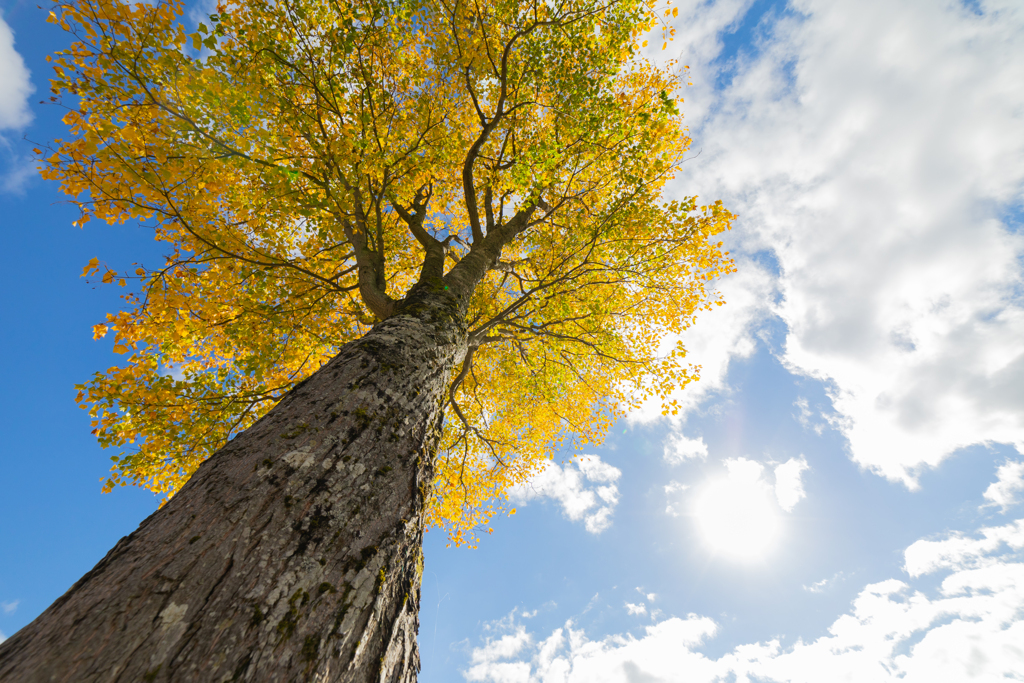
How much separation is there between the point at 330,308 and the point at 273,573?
575 centimetres

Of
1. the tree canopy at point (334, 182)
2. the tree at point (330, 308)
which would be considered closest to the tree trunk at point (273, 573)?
the tree at point (330, 308)

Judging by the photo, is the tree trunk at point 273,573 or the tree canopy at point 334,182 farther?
the tree canopy at point 334,182

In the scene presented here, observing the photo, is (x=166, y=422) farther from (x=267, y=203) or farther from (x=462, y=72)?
(x=462, y=72)

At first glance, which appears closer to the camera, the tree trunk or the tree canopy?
the tree trunk

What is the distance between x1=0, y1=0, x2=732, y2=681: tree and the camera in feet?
4.39

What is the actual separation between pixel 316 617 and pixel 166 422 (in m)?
5.71

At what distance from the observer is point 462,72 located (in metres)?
6.71

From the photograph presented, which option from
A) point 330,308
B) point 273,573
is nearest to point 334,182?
point 330,308

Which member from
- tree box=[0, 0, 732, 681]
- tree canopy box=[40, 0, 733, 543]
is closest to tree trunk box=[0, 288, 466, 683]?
tree box=[0, 0, 732, 681]

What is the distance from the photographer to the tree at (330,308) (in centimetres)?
134

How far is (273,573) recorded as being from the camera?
141 centimetres

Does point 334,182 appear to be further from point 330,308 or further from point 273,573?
point 273,573

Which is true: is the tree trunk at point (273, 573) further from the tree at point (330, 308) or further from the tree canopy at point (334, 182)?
the tree canopy at point (334, 182)

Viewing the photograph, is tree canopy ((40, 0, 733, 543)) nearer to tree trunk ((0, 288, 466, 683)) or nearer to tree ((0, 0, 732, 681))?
tree ((0, 0, 732, 681))
